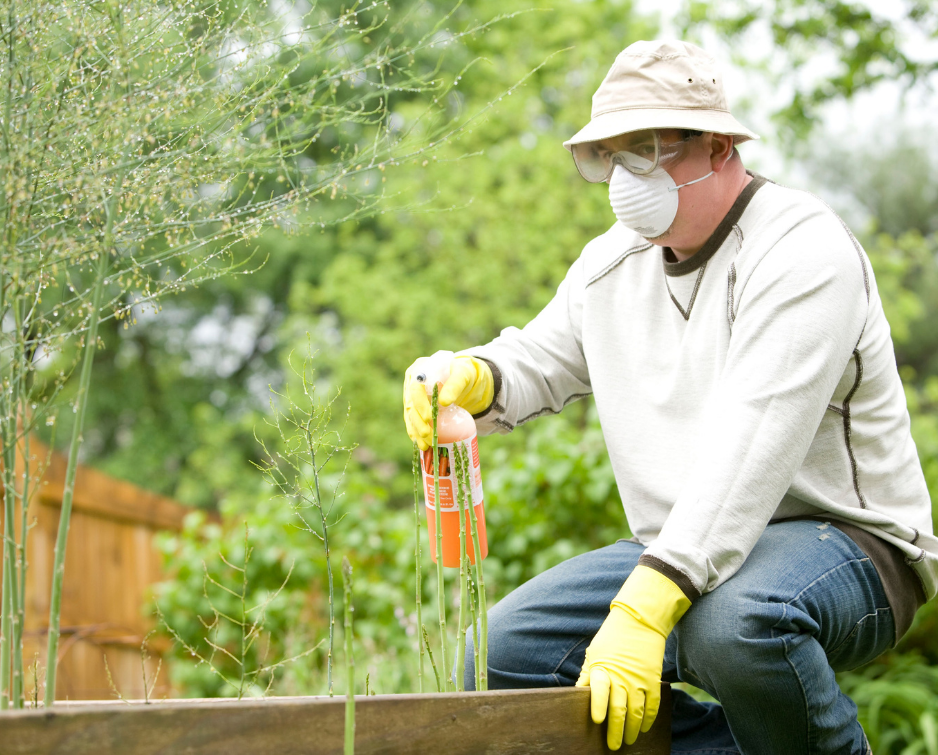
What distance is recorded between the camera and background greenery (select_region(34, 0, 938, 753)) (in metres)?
3.57

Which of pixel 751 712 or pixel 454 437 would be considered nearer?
pixel 751 712

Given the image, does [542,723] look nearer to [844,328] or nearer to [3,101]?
[844,328]

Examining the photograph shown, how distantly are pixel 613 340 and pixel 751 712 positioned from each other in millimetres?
808

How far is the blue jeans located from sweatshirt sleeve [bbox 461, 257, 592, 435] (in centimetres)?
38

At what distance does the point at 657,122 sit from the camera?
166 centimetres

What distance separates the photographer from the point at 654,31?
27.7 ft

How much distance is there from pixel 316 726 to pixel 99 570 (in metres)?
4.58

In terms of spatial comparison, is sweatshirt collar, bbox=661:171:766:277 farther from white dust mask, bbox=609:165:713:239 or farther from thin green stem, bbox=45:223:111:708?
thin green stem, bbox=45:223:111:708

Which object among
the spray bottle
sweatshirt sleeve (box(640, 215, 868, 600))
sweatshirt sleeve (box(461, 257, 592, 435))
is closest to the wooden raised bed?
sweatshirt sleeve (box(640, 215, 868, 600))

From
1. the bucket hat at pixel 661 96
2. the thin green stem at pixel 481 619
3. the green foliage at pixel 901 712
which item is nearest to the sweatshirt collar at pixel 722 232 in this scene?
the bucket hat at pixel 661 96

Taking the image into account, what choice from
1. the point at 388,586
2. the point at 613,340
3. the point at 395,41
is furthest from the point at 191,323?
the point at 613,340

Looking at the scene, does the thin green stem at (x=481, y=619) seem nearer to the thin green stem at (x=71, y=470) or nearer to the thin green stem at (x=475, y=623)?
the thin green stem at (x=475, y=623)

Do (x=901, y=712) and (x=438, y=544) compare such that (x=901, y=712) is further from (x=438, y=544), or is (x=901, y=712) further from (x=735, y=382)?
(x=438, y=544)

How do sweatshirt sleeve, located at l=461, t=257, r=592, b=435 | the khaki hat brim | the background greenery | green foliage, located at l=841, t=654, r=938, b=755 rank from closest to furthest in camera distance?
the khaki hat brim < sweatshirt sleeve, located at l=461, t=257, r=592, b=435 < green foliage, located at l=841, t=654, r=938, b=755 < the background greenery
